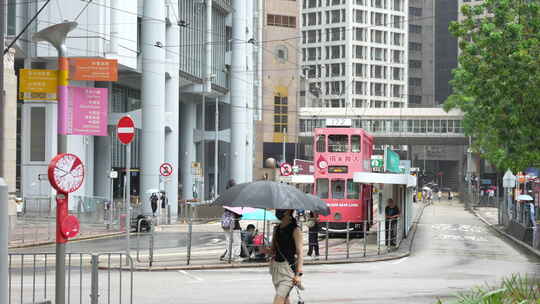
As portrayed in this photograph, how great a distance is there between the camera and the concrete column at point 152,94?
54219 millimetres

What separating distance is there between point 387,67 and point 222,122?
278 ft

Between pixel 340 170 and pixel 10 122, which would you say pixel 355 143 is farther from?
pixel 10 122

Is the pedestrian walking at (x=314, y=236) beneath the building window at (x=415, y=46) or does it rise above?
beneath

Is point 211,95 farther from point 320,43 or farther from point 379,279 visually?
point 320,43

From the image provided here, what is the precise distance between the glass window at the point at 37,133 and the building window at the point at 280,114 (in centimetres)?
6076

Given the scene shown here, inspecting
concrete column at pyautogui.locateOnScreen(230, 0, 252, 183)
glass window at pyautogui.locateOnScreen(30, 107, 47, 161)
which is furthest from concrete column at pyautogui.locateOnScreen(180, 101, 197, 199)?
glass window at pyautogui.locateOnScreen(30, 107, 47, 161)

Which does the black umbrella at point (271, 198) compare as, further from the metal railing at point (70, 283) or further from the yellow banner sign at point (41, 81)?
the yellow banner sign at point (41, 81)

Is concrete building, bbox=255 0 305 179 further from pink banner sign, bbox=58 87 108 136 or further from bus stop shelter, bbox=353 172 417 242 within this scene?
bus stop shelter, bbox=353 172 417 242

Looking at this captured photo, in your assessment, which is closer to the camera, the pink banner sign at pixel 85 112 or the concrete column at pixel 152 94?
the pink banner sign at pixel 85 112

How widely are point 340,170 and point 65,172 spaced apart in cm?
2545

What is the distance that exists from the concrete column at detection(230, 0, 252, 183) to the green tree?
39484mm

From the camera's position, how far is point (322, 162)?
1414 inches

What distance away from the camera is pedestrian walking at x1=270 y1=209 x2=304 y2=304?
12.1 meters

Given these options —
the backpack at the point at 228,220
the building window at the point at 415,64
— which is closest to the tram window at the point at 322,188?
the backpack at the point at 228,220
